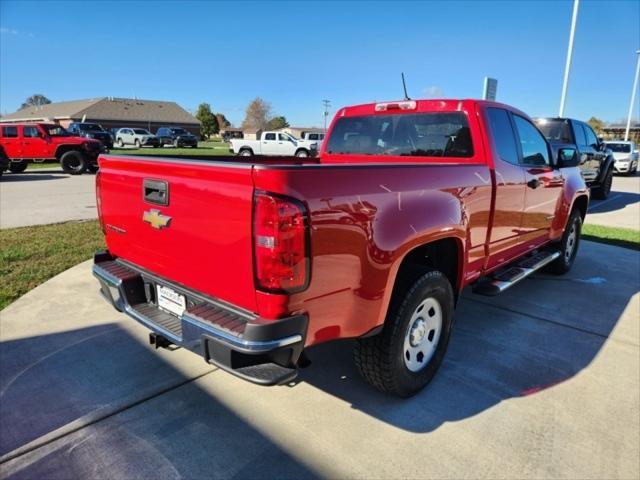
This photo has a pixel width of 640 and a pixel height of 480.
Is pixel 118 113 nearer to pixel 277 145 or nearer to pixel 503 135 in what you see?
pixel 277 145

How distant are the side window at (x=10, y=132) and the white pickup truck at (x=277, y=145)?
13.6m


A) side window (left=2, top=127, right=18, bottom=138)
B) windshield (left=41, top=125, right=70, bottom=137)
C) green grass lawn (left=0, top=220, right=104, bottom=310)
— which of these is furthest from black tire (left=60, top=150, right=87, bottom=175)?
green grass lawn (left=0, top=220, right=104, bottom=310)

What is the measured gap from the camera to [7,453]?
97.4 inches

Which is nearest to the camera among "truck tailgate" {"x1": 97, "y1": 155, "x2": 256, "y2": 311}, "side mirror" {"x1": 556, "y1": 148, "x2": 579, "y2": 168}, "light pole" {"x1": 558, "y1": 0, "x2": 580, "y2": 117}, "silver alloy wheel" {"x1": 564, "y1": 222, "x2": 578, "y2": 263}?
"truck tailgate" {"x1": 97, "y1": 155, "x2": 256, "y2": 311}

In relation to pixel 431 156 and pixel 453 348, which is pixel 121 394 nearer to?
pixel 453 348

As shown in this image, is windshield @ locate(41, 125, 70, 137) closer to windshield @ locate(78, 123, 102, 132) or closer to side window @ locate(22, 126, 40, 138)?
side window @ locate(22, 126, 40, 138)

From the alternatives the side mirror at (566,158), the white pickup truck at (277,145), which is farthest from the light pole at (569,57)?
the side mirror at (566,158)

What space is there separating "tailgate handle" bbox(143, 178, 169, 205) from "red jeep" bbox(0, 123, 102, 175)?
18105mm

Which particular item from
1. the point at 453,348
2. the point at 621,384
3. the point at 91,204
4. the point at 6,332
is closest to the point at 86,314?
the point at 6,332

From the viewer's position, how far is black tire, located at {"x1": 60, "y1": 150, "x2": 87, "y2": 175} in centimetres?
1811

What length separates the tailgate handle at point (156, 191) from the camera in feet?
8.26

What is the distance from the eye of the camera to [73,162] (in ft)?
60.5

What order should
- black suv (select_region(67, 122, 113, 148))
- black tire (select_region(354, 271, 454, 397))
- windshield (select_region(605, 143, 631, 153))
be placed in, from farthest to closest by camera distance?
black suv (select_region(67, 122, 113, 148))
windshield (select_region(605, 143, 631, 153))
black tire (select_region(354, 271, 454, 397))

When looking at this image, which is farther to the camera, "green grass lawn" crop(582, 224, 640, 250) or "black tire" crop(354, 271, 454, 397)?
"green grass lawn" crop(582, 224, 640, 250)
